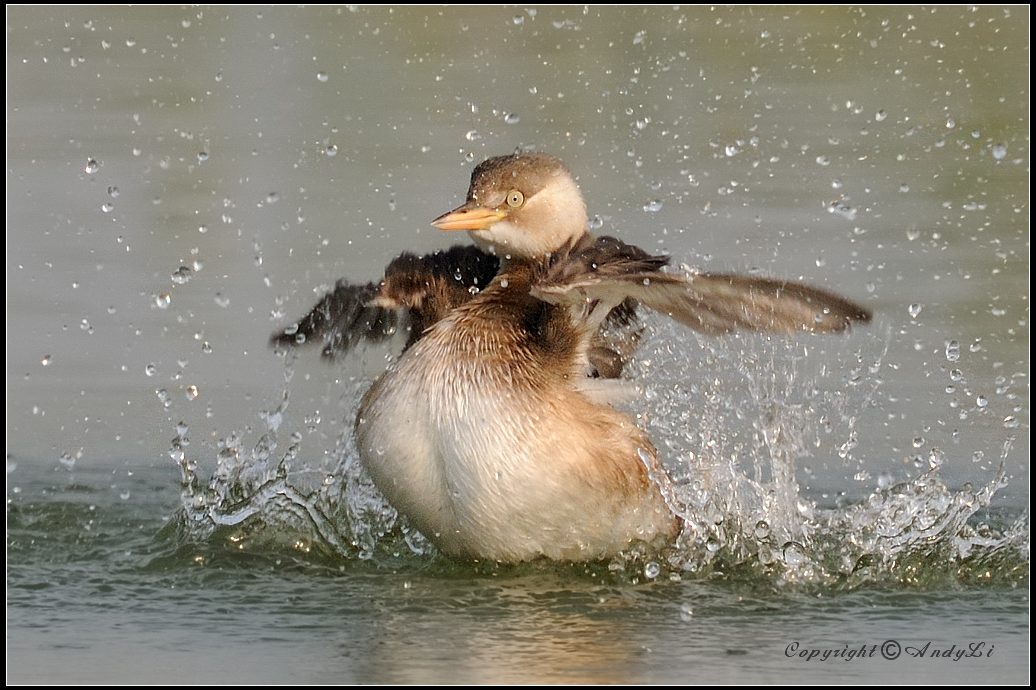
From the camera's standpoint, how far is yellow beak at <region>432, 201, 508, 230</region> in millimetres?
Answer: 6844

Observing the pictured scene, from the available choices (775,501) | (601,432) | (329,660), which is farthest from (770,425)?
(329,660)

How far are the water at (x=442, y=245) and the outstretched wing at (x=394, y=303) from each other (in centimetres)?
16

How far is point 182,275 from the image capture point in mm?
10023

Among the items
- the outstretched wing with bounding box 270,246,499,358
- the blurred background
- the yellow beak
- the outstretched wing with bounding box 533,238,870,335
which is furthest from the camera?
the blurred background

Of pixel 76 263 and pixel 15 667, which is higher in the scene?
pixel 76 263

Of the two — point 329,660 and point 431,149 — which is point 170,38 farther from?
point 329,660

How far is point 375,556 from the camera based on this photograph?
6863 millimetres

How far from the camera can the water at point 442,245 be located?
→ 6.01m

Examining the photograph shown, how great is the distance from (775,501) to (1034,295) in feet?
11.7

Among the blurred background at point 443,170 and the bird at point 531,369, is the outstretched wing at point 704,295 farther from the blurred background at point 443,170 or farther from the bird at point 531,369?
the blurred background at point 443,170

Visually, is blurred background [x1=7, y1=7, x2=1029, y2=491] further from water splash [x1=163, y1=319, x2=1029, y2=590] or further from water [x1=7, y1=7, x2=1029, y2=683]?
water splash [x1=163, y1=319, x2=1029, y2=590]

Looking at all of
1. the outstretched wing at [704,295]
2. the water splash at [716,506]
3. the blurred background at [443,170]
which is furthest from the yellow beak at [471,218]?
the blurred background at [443,170]

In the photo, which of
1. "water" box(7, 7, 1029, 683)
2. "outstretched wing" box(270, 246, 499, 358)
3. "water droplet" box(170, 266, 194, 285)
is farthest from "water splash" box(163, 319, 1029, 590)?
"water droplet" box(170, 266, 194, 285)

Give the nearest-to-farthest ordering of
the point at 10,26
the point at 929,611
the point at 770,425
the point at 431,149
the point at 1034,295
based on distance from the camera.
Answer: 1. the point at 929,611
2. the point at 770,425
3. the point at 1034,295
4. the point at 431,149
5. the point at 10,26
